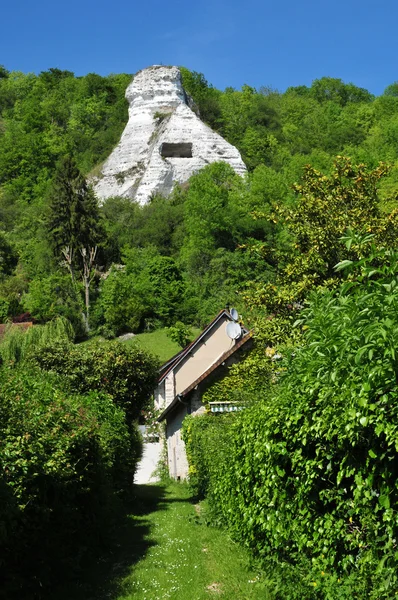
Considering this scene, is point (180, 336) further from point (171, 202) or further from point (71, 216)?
point (171, 202)

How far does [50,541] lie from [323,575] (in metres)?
4.04

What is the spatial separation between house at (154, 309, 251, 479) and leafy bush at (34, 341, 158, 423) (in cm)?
149

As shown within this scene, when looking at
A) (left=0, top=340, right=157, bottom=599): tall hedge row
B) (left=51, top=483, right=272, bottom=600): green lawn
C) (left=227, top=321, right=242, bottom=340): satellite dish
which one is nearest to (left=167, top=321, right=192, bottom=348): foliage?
(left=227, top=321, right=242, bottom=340): satellite dish

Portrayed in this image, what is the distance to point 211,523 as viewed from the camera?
13891mm

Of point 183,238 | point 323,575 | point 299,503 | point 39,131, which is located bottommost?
point 323,575

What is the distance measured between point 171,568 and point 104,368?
1269cm

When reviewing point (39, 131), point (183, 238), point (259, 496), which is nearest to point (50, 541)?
point (259, 496)

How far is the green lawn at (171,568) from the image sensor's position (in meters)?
8.75

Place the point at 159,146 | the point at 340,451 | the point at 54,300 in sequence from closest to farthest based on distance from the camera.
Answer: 1. the point at 340,451
2. the point at 54,300
3. the point at 159,146

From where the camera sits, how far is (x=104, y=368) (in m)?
22.8

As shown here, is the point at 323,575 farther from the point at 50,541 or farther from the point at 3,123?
the point at 3,123

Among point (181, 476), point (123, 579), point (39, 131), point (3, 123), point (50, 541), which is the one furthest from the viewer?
point (3, 123)

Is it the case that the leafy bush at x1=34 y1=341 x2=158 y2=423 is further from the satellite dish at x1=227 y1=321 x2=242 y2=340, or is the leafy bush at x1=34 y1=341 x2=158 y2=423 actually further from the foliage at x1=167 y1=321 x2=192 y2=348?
the foliage at x1=167 y1=321 x2=192 y2=348

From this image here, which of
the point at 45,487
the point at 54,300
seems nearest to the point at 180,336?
the point at 54,300
